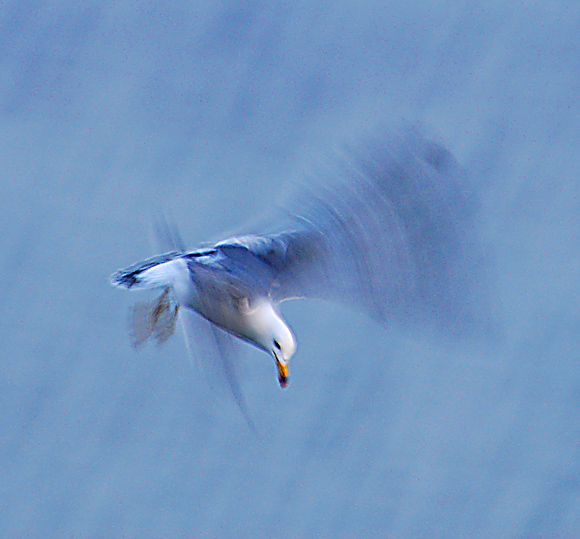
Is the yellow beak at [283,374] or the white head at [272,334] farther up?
the white head at [272,334]

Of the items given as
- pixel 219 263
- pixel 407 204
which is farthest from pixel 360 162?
pixel 219 263

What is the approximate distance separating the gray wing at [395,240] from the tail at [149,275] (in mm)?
70

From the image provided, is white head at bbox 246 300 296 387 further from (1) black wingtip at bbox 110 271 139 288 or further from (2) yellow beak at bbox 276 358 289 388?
(1) black wingtip at bbox 110 271 139 288

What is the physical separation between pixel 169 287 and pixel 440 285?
0.27 m

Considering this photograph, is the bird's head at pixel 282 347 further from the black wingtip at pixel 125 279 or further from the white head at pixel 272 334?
the black wingtip at pixel 125 279

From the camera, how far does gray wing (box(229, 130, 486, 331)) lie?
2.74 ft

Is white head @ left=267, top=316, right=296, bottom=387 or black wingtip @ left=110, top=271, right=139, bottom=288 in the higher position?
black wingtip @ left=110, top=271, right=139, bottom=288

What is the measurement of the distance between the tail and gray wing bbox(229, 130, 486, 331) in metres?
0.07

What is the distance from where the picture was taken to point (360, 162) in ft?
2.82

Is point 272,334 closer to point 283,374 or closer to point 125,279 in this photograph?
point 283,374

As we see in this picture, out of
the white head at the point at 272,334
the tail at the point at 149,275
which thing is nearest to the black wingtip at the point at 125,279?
the tail at the point at 149,275

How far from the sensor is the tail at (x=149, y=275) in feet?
2.64

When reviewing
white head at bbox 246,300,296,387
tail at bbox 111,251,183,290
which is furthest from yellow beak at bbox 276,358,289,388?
tail at bbox 111,251,183,290

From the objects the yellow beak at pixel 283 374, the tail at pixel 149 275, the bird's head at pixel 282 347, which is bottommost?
the yellow beak at pixel 283 374
